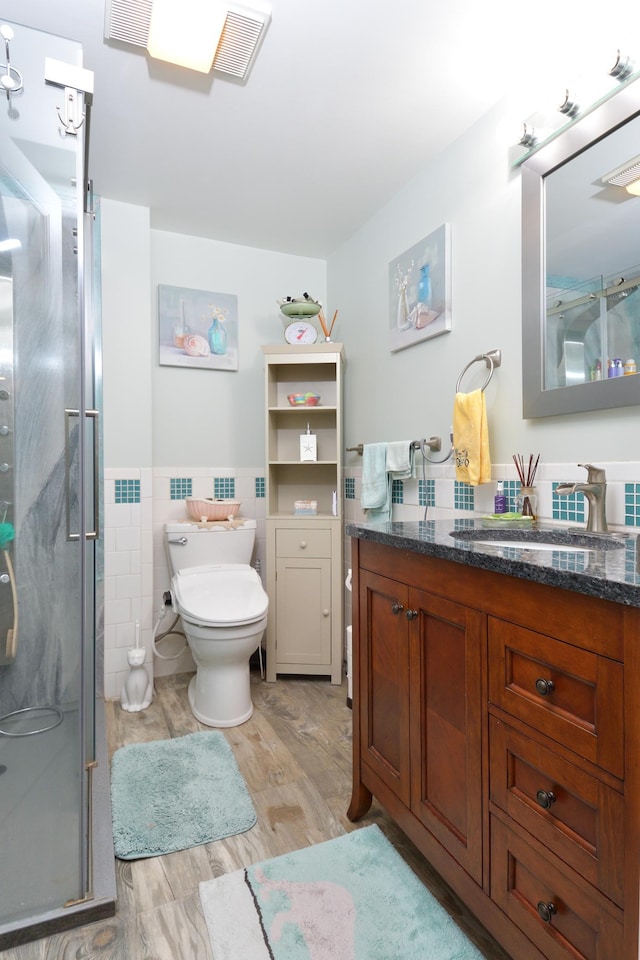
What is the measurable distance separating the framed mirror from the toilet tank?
1.56 metres

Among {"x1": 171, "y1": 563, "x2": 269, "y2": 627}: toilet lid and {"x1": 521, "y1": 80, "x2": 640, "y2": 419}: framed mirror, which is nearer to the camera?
{"x1": 521, "y1": 80, "x2": 640, "y2": 419}: framed mirror

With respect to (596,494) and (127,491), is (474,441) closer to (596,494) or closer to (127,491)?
(596,494)

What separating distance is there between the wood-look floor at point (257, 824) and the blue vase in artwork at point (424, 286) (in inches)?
72.6

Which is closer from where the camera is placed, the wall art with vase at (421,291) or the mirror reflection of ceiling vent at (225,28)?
the mirror reflection of ceiling vent at (225,28)

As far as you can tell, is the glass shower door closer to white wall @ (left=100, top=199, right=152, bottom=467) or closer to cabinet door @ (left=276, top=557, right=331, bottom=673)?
white wall @ (left=100, top=199, right=152, bottom=467)

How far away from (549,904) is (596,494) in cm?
91

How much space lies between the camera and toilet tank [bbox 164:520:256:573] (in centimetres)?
259

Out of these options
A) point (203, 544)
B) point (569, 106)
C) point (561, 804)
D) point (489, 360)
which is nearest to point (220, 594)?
point (203, 544)

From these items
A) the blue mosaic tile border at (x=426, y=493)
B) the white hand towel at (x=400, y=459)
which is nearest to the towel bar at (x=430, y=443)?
the white hand towel at (x=400, y=459)

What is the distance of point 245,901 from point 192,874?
0.61 feet

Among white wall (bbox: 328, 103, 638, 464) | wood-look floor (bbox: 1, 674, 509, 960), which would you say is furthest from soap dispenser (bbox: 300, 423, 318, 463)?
wood-look floor (bbox: 1, 674, 509, 960)

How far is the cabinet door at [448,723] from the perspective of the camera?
3.54 feet

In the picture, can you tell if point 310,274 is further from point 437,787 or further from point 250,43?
point 437,787

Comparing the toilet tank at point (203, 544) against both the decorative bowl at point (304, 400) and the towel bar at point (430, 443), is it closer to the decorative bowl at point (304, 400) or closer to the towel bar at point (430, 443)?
the decorative bowl at point (304, 400)
